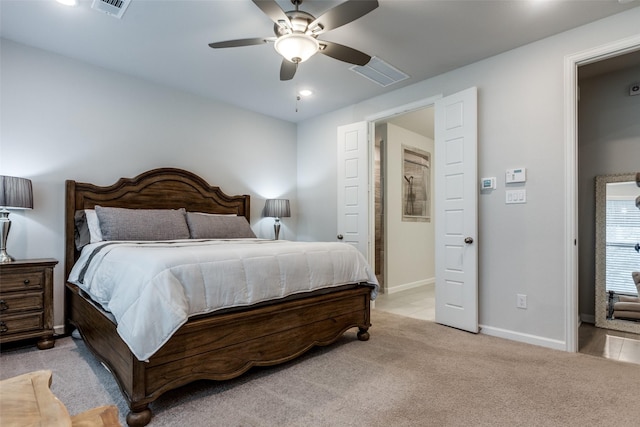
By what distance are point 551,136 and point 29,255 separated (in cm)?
466

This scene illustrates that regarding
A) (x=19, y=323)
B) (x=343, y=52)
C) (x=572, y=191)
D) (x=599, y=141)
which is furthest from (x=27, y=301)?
(x=599, y=141)

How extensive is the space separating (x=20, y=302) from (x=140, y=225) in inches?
40.2

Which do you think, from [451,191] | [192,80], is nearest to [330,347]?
[451,191]

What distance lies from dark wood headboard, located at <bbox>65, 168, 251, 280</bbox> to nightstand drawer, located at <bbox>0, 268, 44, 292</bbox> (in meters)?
0.43

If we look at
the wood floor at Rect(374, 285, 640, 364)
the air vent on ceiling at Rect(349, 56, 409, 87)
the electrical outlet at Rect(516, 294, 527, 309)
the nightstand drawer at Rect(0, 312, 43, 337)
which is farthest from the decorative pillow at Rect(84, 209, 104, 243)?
the electrical outlet at Rect(516, 294, 527, 309)

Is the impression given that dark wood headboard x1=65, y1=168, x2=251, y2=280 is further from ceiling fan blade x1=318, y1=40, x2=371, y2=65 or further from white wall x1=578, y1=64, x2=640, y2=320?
white wall x1=578, y1=64, x2=640, y2=320

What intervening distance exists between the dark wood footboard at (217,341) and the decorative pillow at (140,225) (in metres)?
0.59

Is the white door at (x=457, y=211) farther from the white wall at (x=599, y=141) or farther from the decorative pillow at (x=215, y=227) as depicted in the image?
the decorative pillow at (x=215, y=227)

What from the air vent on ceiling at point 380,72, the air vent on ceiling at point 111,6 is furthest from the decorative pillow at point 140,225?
the air vent on ceiling at point 380,72

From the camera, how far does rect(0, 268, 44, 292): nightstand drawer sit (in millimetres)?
2547

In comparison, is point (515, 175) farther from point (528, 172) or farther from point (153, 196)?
point (153, 196)

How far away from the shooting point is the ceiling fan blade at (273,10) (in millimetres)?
1958

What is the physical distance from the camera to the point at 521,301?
296 cm

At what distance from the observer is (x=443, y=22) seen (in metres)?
2.63
